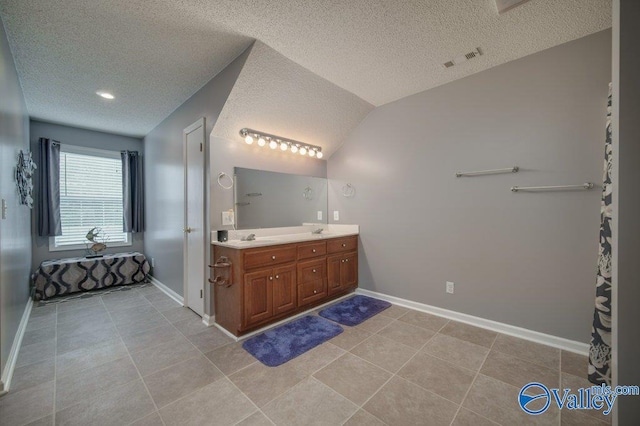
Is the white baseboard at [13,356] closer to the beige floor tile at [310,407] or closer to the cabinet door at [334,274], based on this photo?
the beige floor tile at [310,407]

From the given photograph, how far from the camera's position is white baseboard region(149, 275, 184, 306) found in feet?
10.7

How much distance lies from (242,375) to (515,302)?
2.42 m

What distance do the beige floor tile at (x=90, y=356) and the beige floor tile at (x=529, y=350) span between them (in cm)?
317

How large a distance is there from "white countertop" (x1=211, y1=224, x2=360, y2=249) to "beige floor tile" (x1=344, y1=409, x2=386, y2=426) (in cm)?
147

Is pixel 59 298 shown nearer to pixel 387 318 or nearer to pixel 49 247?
pixel 49 247

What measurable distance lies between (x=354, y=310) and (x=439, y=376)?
1.23 meters

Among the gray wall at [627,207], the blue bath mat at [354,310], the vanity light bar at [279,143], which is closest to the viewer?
the gray wall at [627,207]

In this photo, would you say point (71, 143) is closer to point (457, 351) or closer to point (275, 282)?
point (275, 282)

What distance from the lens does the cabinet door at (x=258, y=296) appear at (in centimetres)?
230

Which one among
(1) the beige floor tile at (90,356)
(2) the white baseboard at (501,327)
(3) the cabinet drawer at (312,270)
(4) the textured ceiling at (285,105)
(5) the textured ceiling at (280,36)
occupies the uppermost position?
(5) the textured ceiling at (280,36)

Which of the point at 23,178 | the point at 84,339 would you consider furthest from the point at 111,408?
the point at 23,178

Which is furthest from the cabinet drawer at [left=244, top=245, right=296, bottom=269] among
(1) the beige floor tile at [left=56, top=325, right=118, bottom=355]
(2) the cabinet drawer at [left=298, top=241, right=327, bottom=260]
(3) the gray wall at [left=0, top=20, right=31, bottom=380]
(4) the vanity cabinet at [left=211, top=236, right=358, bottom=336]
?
(3) the gray wall at [left=0, top=20, right=31, bottom=380]

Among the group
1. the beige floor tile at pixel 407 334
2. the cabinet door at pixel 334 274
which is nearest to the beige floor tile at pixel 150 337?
the cabinet door at pixel 334 274

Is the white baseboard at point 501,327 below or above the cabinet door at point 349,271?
below
